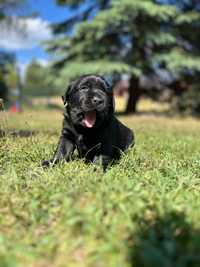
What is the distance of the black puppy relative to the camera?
167 inches

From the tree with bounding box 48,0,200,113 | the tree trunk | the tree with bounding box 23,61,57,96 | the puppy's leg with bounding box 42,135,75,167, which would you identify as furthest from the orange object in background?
the puppy's leg with bounding box 42,135,75,167

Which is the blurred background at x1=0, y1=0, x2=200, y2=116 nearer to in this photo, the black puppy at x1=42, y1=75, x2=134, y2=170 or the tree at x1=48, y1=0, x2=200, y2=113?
the tree at x1=48, y1=0, x2=200, y2=113

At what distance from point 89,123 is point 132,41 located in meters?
16.6

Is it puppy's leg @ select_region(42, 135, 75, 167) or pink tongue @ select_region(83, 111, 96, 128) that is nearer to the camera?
pink tongue @ select_region(83, 111, 96, 128)

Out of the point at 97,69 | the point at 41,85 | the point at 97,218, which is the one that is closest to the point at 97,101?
the point at 97,218

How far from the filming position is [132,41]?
2031 cm

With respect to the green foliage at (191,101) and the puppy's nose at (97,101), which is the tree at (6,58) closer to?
the green foliage at (191,101)

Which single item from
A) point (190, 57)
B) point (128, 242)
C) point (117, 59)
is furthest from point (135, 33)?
point (128, 242)

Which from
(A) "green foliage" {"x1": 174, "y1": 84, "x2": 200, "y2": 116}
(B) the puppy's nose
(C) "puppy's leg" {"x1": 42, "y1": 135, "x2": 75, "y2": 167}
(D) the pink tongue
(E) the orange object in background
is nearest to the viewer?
(B) the puppy's nose

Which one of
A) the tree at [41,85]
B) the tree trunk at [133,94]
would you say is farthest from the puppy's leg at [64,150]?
the tree at [41,85]

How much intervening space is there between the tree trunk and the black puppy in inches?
675

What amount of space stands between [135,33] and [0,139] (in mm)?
15233

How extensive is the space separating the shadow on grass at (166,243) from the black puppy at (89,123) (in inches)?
63.4

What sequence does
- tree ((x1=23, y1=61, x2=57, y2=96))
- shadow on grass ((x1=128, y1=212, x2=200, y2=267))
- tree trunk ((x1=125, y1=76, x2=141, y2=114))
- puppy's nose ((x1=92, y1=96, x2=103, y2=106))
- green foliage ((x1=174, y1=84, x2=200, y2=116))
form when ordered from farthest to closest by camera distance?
tree ((x1=23, y1=61, x2=57, y2=96)), tree trunk ((x1=125, y1=76, x2=141, y2=114)), green foliage ((x1=174, y1=84, x2=200, y2=116)), puppy's nose ((x1=92, y1=96, x2=103, y2=106)), shadow on grass ((x1=128, y1=212, x2=200, y2=267))
